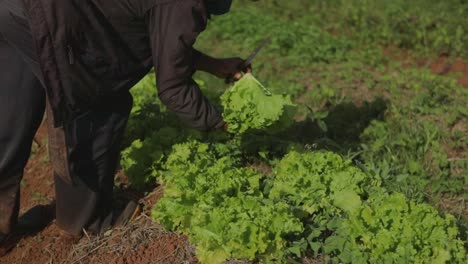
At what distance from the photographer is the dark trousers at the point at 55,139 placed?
3715 millimetres

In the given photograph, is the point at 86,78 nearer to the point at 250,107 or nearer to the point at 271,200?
the point at 250,107

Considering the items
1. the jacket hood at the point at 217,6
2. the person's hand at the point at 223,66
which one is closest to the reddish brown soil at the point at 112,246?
the person's hand at the point at 223,66

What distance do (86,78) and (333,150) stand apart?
2383mm

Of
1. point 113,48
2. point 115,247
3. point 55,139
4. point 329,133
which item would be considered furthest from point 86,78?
point 329,133

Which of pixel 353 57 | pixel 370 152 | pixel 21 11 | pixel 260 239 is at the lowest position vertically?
pixel 353 57

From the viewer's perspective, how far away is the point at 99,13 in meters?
3.48

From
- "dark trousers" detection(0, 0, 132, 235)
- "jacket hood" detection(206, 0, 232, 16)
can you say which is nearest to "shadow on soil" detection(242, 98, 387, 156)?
"dark trousers" detection(0, 0, 132, 235)

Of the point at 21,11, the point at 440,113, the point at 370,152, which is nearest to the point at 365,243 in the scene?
the point at 370,152

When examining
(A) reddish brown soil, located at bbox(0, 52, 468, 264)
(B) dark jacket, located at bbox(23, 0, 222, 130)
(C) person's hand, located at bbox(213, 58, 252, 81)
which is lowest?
(A) reddish brown soil, located at bbox(0, 52, 468, 264)

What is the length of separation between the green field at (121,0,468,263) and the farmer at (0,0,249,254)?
522mm

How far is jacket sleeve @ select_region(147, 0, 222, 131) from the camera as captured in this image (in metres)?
3.25

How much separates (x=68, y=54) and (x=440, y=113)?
393cm

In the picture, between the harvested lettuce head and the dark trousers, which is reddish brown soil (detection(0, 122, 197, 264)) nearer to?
the dark trousers

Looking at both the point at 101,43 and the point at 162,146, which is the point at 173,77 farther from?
the point at 162,146
